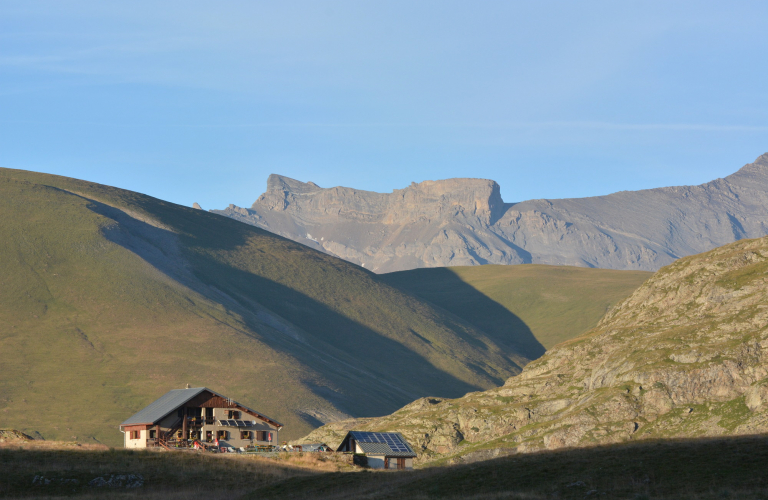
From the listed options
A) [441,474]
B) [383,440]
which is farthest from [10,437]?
[441,474]

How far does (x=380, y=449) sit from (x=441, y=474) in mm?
24532

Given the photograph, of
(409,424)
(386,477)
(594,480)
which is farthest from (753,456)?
(409,424)

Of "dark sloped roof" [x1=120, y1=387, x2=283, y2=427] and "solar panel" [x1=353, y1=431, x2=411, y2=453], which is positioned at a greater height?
"dark sloped roof" [x1=120, y1=387, x2=283, y2=427]

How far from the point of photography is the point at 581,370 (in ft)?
435

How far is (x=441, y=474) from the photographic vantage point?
5600 centimetres

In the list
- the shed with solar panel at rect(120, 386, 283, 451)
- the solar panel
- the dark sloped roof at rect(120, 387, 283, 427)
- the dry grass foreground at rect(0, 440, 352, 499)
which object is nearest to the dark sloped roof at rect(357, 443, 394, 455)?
the solar panel

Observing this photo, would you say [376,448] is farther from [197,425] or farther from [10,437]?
[10,437]

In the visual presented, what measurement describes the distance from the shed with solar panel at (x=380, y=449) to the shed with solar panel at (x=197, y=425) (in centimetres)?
1458

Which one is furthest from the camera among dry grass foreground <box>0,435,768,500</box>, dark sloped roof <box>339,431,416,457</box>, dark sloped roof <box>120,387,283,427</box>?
dark sloped roof <box>120,387,283,427</box>

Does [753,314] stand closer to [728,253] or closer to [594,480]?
[728,253]

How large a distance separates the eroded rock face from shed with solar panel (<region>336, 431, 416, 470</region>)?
31231mm

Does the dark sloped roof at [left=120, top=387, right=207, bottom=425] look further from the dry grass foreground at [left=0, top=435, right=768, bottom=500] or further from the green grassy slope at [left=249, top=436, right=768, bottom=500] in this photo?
the green grassy slope at [left=249, top=436, right=768, bottom=500]

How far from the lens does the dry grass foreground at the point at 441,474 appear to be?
44.9 meters

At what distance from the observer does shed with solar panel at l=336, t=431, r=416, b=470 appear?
3108 inches
